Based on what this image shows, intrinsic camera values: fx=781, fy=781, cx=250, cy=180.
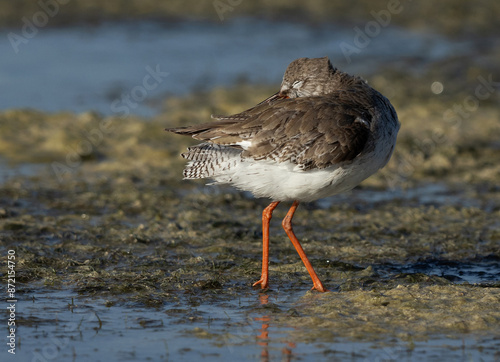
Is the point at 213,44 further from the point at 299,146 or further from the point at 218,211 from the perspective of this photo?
the point at 299,146

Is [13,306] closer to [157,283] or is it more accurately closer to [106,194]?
[157,283]

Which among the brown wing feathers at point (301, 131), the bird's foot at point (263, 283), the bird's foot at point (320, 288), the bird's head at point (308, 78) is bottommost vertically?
the bird's foot at point (320, 288)

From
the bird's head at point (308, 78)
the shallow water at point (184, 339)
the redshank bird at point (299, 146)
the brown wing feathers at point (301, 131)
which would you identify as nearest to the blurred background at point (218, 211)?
the shallow water at point (184, 339)

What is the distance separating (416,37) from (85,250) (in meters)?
12.3

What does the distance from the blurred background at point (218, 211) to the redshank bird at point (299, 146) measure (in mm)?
821

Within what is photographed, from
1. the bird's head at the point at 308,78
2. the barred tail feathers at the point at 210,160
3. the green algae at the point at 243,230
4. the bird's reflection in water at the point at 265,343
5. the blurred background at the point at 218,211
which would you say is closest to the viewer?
the bird's reflection in water at the point at 265,343

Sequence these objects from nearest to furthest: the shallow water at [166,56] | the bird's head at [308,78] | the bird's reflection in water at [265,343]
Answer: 1. the bird's reflection in water at [265,343]
2. the bird's head at [308,78]
3. the shallow water at [166,56]

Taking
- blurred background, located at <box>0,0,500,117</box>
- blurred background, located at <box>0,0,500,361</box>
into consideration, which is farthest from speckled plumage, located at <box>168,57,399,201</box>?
blurred background, located at <box>0,0,500,117</box>

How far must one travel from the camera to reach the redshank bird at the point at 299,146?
18.7ft

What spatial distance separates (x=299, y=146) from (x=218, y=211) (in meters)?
2.67

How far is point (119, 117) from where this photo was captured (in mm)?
11492

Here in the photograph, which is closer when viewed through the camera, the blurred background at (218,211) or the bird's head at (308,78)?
the blurred background at (218,211)

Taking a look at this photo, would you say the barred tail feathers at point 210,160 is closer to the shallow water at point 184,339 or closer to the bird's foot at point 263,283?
the bird's foot at point 263,283

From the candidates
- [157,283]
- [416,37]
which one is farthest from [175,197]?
[416,37]
